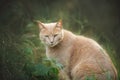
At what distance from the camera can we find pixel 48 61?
8.84 m

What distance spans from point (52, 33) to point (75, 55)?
0.58m

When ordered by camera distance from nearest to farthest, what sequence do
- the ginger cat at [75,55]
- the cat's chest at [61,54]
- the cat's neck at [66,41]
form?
the ginger cat at [75,55]
the cat's chest at [61,54]
the cat's neck at [66,41]

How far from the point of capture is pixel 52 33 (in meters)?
9.45

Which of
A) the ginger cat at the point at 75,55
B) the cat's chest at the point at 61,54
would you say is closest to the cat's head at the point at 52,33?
the ginger cat at the point at 75,55

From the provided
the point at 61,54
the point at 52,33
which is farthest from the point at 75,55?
the point at 52,33

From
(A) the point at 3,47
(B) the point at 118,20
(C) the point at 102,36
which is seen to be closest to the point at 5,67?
(A) the point at 3,47

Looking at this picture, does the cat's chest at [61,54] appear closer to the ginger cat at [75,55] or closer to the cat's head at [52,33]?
the ginger cat at [75,55]

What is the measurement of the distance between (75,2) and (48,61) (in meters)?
7.57

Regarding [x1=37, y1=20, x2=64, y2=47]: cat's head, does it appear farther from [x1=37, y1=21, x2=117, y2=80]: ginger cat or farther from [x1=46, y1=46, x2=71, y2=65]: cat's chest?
[x1=46, y1=46, x2=71, y2=65]: cat's chest

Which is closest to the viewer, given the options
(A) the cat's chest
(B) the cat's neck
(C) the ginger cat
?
(C) the ginger cat

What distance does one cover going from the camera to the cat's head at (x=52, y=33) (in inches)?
372

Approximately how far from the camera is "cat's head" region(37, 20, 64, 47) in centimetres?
945

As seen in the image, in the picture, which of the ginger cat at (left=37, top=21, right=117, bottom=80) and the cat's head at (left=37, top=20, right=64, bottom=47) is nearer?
the ginger cat at (left=37, top=21, right=117, bottom=80)

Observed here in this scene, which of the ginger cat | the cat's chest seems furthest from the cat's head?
the cat's chest
